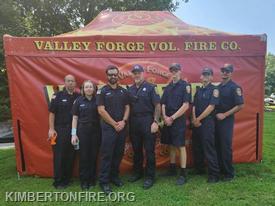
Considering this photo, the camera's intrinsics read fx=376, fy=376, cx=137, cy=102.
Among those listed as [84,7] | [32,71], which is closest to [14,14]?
[84,7]

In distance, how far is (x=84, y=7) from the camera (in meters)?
21.4

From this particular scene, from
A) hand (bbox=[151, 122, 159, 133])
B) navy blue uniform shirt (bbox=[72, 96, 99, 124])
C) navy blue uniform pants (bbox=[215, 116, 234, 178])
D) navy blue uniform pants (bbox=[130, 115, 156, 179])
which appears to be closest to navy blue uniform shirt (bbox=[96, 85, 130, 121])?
navy blue uniform shirt (bbox=[72, 96, 99, 124])

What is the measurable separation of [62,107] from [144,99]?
121 centimetres

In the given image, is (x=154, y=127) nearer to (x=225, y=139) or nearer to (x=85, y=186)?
(x=225, y=139)

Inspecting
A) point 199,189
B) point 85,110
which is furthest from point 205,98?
point 85,110

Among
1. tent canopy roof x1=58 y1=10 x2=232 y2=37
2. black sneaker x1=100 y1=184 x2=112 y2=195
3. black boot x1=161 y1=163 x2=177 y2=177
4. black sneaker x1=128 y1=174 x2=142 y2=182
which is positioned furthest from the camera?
tent canopy roof x1=58 y1=10 x2=232 y2=37

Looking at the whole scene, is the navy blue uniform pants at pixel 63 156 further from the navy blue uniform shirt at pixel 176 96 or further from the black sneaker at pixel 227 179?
the black sneaker at pixel 227 179

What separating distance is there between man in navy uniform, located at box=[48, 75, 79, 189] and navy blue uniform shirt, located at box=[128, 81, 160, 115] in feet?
2.95

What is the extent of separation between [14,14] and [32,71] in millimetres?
13124

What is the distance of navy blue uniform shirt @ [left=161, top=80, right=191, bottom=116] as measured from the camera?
5.52 metres

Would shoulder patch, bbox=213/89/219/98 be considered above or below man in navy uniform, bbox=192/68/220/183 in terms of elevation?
above

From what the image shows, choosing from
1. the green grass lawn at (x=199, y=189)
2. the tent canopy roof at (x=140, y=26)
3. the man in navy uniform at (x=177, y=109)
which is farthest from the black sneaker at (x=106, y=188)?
Result: the tent canopy roof at (x=140, y=26)

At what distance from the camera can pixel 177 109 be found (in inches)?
219

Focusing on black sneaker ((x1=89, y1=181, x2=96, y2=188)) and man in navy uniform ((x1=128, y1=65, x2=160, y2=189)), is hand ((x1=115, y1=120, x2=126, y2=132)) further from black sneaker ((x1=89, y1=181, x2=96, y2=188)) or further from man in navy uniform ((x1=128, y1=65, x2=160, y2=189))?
black sneaker ((x1=89, y1=181, x2=96, y2=188))
